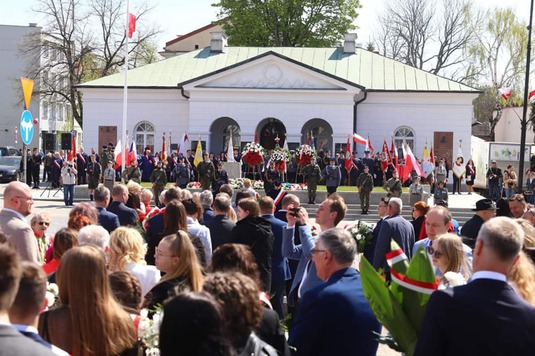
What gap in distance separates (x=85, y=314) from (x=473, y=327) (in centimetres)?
195

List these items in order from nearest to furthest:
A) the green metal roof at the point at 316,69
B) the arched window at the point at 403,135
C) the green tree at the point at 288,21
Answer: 1. the arched window at the point at 403,135
2. the green metal roof at the point at 316,69
3. the green tree at the point at 288,21

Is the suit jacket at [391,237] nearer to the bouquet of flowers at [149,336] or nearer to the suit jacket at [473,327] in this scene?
the bouquet of flowers at [149,336]

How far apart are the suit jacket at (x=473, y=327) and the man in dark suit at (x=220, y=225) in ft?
18.5

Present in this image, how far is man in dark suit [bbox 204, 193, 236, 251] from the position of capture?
972 cm

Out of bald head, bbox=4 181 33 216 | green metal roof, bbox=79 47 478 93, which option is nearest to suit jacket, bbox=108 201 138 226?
bald head, bbox=4 181 33 216

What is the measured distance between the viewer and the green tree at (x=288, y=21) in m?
59.5

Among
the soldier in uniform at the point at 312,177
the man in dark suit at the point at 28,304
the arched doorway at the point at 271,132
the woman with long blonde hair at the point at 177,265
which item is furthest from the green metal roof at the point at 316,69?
the man in dark suit at the point at 28,304

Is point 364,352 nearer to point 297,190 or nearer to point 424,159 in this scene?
point 297,190

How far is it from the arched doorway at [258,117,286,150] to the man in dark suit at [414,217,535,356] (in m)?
42.6

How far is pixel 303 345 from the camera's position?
16.7ft

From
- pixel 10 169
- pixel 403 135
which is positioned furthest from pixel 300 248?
pixel 403 135

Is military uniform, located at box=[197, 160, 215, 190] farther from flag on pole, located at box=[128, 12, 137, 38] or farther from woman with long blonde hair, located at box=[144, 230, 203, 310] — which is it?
woman with long blonde hair, located at box=[144, 230, 203, 310]

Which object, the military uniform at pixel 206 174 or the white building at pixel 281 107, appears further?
the white building at pixel 281 107

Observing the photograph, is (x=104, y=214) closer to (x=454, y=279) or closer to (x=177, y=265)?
(x=177, y=265)
